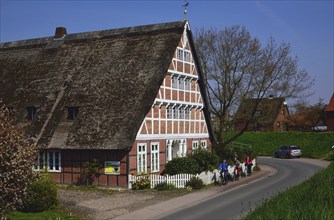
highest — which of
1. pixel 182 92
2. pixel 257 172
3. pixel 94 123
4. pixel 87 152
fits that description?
pixel 182 92

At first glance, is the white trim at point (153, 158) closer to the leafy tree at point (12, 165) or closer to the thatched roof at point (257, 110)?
the thatched roof at point (257, 110)

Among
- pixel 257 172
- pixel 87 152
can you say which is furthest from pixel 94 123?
pixel 257 172

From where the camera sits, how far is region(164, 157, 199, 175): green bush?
27869mm

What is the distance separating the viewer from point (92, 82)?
97.8ft

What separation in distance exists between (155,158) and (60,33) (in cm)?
1419

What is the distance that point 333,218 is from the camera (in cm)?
685

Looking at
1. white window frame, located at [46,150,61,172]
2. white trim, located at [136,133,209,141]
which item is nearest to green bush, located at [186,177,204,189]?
white trim, located at [136,133,209,141]

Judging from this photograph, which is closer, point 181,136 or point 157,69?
point 157,69

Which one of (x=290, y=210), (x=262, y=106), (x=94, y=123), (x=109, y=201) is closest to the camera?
(x=290, y=210)

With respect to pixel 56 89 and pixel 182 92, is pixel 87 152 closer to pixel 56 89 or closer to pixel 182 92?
pixel 56 89

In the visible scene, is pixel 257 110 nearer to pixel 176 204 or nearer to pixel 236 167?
pixel 236 167

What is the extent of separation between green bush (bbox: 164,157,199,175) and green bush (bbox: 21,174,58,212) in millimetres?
10367

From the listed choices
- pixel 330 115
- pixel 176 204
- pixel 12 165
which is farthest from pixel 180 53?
pixel 330 115

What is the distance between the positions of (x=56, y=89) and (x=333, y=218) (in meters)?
26.2
